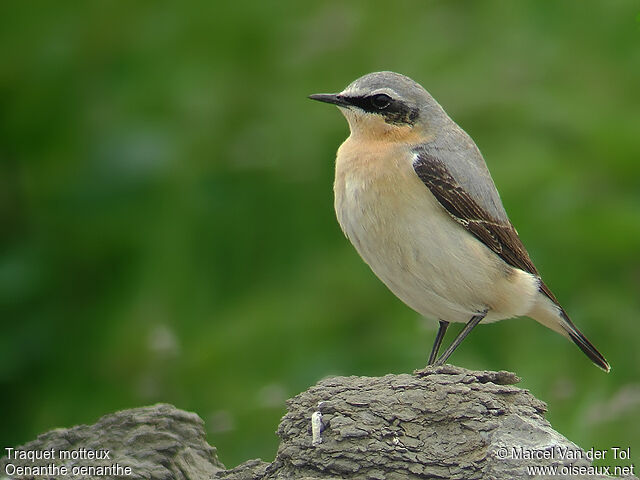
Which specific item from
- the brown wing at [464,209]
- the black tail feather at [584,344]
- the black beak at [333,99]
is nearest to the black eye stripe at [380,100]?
the black beak at [333,99]

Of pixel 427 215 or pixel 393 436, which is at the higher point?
pixel 427 215

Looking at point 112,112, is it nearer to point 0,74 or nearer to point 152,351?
point 0,74

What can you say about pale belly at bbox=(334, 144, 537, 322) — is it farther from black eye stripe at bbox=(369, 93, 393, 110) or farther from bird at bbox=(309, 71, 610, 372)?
black eye stripe at bbox=(369, 93, 393, 110)

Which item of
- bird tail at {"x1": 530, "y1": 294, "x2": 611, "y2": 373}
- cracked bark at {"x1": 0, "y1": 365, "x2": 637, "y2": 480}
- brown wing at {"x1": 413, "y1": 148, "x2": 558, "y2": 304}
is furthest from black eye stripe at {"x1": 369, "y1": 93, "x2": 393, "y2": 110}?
cracked bark at {"x1": 0, "y1": 365, "x2": 637, "y2": 480}

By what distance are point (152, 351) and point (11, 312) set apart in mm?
1667

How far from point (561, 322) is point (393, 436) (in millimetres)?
2943

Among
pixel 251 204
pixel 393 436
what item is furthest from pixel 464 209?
pixel 251 204

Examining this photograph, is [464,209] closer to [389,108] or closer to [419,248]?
[419,248]

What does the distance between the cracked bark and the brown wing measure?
1617mm

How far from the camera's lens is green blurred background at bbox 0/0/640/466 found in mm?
9969

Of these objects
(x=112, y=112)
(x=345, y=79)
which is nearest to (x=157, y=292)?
(x=112, y=112)

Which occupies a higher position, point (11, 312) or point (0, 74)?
point (0, 74)

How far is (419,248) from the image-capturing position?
714cm

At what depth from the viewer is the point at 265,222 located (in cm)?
1078
